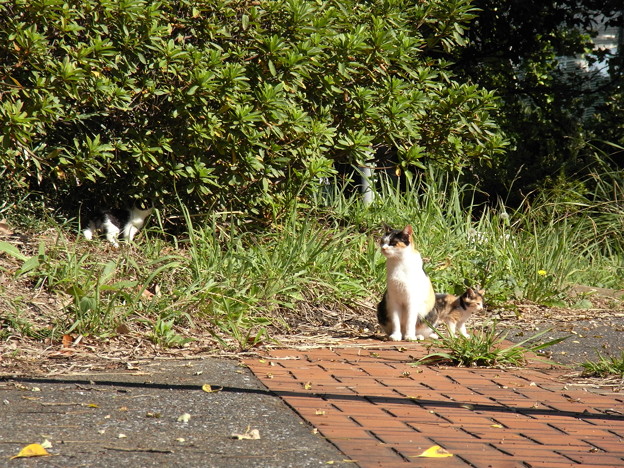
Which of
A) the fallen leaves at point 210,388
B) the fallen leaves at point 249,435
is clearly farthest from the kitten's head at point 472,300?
the fallen leaves at point 249,435

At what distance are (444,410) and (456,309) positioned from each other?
2.20 m

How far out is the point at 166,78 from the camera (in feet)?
21.4

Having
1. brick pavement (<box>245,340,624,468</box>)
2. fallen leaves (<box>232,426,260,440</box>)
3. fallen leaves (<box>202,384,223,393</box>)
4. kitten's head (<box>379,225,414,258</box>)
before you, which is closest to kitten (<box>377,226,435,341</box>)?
kitten's head (<box>379,225,414,258</box>)

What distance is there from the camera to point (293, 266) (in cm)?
623

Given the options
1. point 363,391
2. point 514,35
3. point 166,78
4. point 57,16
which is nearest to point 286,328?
point 363,391

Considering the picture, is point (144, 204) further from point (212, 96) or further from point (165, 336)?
point (165, 336)

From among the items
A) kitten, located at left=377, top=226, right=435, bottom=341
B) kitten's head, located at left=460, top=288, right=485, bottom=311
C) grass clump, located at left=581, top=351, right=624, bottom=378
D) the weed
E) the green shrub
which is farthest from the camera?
the green shrub

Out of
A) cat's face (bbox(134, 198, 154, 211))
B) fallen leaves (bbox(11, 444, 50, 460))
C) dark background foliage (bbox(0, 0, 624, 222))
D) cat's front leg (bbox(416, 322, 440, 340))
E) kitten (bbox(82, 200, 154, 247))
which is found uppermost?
dark background foliage (bbox(0, 0, 624, 222))

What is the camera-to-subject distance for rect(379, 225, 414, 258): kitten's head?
18.9ft

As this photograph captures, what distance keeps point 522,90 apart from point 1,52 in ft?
23.5

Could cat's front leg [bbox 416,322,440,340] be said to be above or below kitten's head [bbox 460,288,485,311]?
below

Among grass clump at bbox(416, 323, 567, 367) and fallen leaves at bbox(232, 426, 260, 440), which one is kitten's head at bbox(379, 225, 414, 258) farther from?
fallen leaves at bbox(232, 426, 260, 440)

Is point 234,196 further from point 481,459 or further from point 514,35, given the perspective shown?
point 514,35

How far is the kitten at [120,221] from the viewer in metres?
6.94
